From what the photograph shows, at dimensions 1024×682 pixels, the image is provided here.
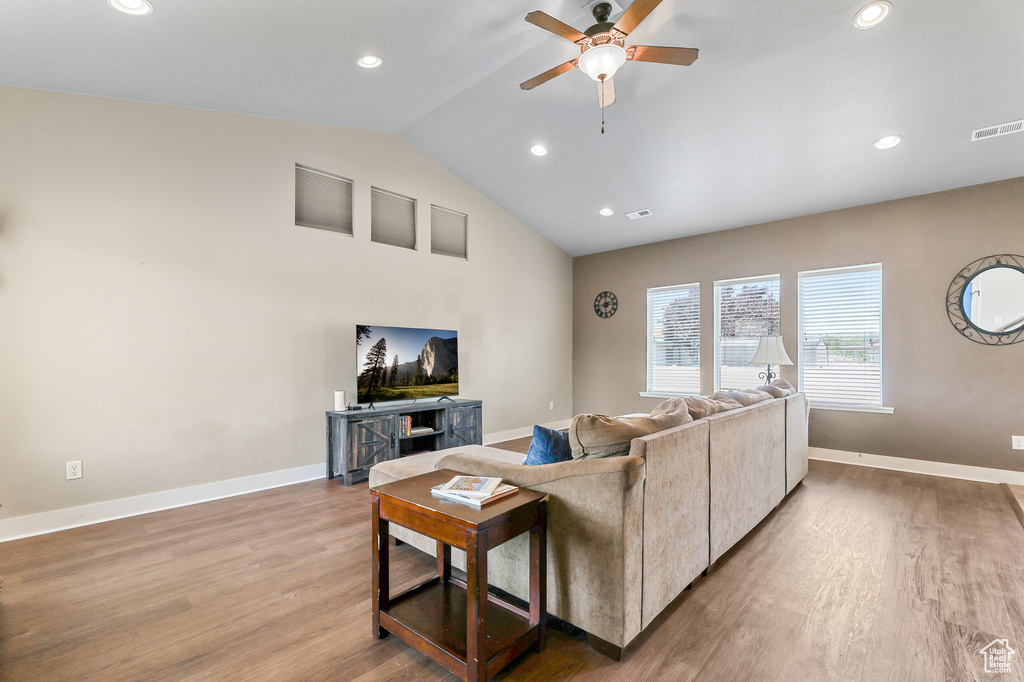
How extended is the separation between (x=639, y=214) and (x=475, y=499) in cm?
452

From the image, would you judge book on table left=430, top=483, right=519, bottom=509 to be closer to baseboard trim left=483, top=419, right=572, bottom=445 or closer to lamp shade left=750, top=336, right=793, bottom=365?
baseboard trim left=483, top=419, right=572, bottom=445

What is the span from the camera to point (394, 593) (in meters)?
2.16

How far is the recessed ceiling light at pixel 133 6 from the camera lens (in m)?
2.23

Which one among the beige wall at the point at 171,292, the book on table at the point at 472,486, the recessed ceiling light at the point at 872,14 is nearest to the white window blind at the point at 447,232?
the beige wall at the point at 171,292

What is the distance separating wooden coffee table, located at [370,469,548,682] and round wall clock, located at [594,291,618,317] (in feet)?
16.0

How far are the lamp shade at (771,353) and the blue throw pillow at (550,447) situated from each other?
11.3ft

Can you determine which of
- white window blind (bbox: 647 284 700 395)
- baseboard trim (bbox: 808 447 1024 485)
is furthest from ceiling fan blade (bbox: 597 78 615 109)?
baseboard trim (bbox: 808 447 1024 485)

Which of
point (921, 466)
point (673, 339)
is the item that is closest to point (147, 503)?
point (673, 339)

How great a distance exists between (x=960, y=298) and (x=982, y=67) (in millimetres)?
2113

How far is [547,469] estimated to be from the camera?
183cm

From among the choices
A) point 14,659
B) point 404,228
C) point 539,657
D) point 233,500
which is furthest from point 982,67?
point 233,500

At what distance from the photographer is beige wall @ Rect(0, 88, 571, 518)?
2879 millimetres

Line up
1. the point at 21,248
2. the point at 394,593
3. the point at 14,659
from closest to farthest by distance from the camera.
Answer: the point at 14,659 → the point at 394,593 → the point at 21,248

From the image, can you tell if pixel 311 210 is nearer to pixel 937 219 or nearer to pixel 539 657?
pixel 539 657
